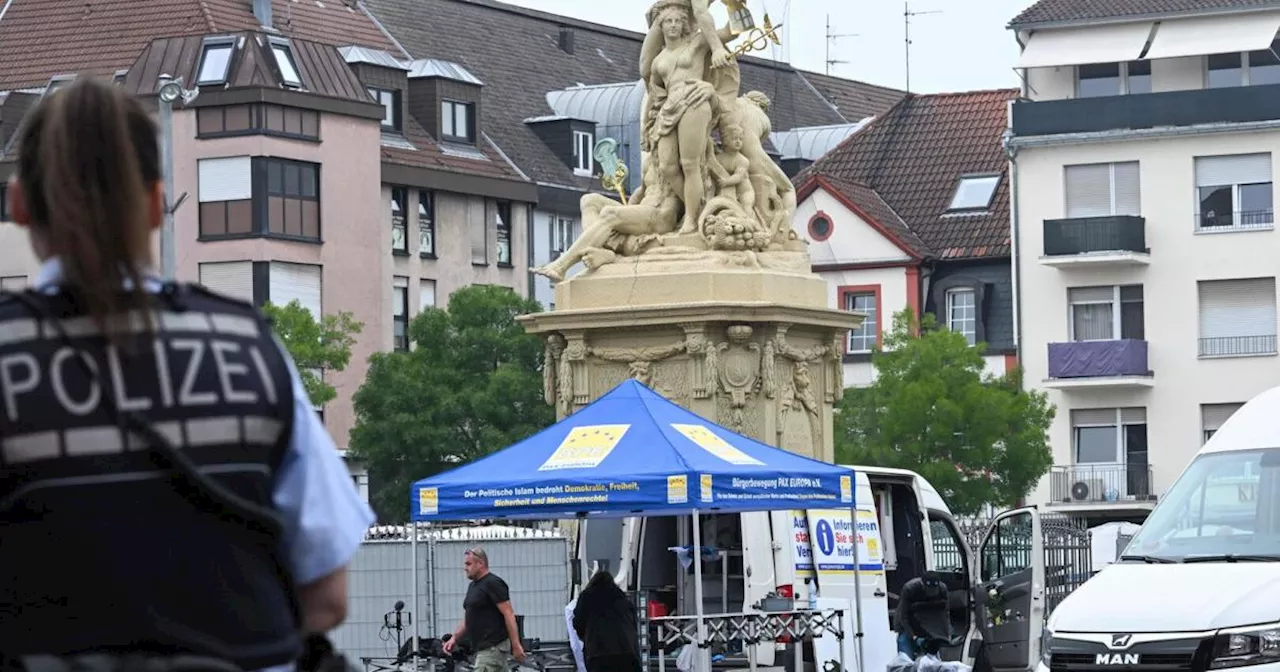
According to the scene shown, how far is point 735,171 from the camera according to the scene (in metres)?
27.0

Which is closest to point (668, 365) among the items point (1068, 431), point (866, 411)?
point (866, 411)

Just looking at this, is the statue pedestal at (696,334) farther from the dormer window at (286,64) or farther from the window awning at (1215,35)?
the dormer window at (286,64)

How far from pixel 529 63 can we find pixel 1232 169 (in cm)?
2710

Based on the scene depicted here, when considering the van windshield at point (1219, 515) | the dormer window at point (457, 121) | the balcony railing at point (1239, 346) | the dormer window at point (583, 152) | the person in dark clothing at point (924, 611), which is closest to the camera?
the van windshield at point (1219, 515)

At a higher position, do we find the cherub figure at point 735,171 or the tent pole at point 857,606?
the cherub figure at point 735,171

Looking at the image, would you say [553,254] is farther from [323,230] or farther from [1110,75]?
[1110,75]

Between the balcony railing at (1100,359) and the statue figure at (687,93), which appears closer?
the statue figure at (687,93)

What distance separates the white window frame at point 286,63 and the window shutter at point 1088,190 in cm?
1689

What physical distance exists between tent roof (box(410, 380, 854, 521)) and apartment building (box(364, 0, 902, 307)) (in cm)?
5718

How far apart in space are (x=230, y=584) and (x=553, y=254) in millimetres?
75906

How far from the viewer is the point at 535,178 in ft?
267

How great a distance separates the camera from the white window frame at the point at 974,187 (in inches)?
2955

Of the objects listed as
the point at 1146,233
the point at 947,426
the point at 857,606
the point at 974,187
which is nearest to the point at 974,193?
the point at 974,187

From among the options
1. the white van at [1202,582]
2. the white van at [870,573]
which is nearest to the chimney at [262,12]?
the white van at [870,573]
